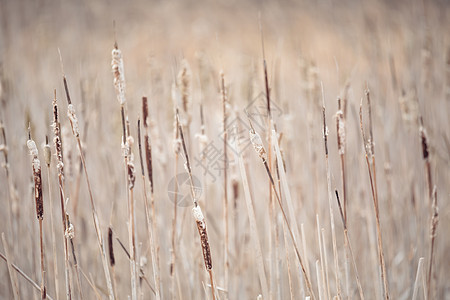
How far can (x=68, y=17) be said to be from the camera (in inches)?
244

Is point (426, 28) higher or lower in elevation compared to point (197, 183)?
higher

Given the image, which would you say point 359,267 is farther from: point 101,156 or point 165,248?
point 101,156

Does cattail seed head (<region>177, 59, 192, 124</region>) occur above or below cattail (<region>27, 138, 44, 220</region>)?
above

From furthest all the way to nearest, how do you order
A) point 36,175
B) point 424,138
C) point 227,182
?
point 227,182 → point 424,138 → point 36,175

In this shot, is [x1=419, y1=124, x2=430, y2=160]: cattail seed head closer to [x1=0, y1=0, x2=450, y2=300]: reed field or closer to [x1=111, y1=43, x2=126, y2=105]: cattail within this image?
[x1=0, y1=0, x2=450, y2=300]: reed field

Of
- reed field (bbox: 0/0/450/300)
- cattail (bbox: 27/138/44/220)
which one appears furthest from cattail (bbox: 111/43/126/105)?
cattail (bbox: 27/138/44/220)

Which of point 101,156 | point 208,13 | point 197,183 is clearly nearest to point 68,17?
point 208,13

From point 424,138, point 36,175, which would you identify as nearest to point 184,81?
point 36,175

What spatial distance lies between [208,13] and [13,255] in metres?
7.16

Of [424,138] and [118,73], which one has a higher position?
[118,73]

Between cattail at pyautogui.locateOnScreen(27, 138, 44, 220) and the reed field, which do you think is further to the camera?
the reed field

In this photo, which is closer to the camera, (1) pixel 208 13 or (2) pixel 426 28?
(2) pixel 426 28

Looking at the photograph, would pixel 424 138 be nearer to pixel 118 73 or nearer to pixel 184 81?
pixel 184 81

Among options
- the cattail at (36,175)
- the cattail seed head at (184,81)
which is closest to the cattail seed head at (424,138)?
the cattail seed head at (184,81)
